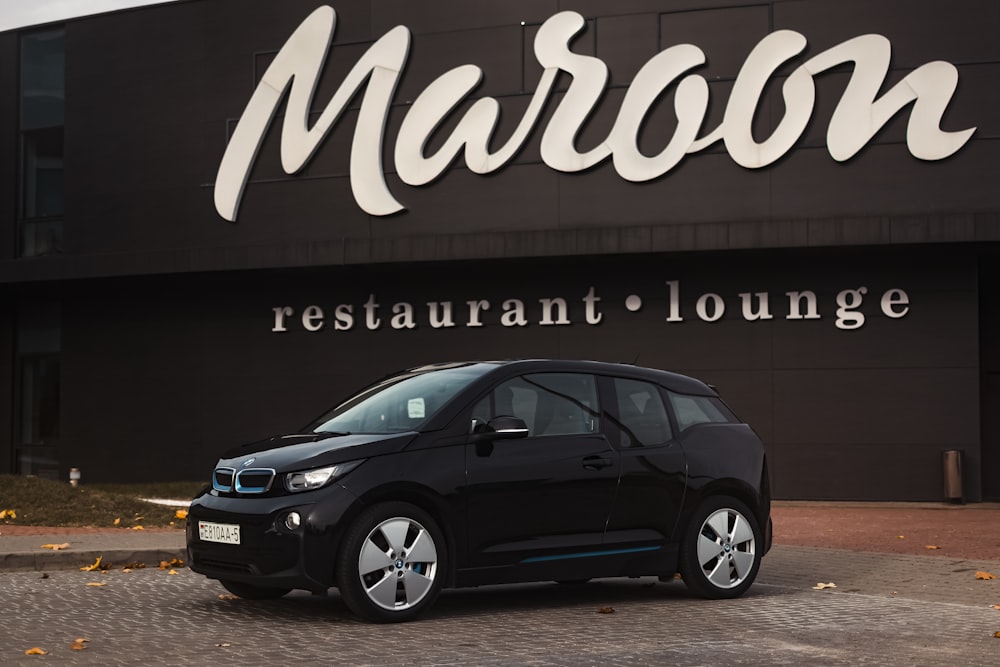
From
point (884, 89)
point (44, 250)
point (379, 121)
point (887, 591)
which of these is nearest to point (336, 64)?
point (379, 121)

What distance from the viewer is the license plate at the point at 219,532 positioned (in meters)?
8.42

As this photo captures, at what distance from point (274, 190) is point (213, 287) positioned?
2257 millimetres

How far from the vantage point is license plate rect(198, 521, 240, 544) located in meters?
8.42

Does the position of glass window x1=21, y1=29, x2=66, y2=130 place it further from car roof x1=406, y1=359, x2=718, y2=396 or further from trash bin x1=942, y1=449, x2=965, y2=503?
car roof x1=406, y1=359, x2=718, y2=396

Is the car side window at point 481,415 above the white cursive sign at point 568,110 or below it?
below

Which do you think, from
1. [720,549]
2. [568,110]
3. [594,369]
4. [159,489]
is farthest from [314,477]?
[159,489]

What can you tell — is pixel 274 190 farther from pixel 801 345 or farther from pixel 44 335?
pixel 801 345

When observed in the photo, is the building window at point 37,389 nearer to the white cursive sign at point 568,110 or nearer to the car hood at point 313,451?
the white cursive sign at point 568,110

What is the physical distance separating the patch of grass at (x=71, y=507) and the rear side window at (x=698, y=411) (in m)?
7.26

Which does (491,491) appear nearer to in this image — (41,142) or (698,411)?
(698,411)

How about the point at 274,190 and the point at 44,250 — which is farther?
the point at 44,250

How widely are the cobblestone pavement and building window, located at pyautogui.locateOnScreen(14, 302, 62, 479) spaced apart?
15599mm

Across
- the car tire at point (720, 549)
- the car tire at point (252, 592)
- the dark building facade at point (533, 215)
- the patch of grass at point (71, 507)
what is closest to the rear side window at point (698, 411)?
the car tire at point (720, 549)

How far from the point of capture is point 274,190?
22906mm
